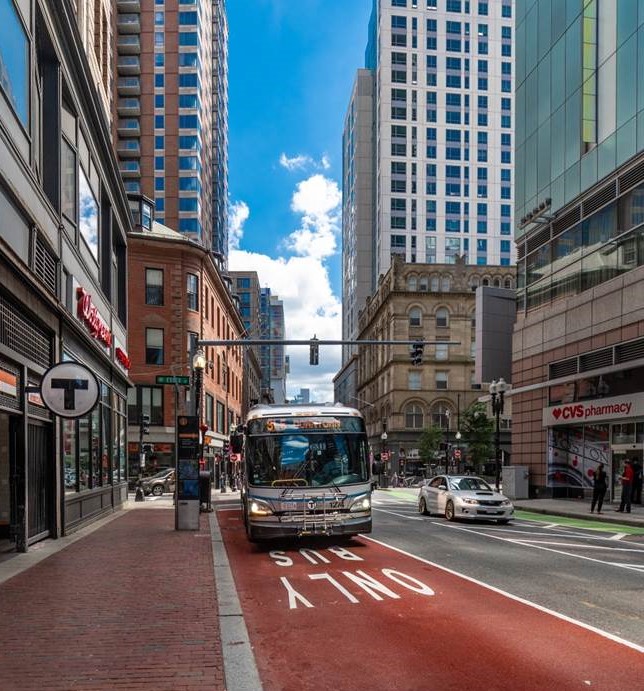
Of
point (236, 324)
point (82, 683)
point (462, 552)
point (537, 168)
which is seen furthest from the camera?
point (236, 324)

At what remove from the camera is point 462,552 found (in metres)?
13.8

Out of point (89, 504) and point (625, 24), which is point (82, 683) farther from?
point (625, 24)

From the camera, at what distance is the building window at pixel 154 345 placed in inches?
1848

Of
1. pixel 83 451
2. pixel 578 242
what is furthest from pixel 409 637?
pixel 578 242

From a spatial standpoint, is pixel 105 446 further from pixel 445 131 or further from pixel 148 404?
pixel 445 131

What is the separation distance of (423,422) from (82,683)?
7478 cm

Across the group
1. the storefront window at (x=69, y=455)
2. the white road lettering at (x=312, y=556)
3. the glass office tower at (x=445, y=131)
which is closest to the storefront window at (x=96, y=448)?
the storefront window at (x=69, y=455)

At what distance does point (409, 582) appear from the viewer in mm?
10312

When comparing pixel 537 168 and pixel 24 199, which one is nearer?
pixel 24 199

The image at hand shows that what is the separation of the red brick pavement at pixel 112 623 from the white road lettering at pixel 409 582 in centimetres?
272

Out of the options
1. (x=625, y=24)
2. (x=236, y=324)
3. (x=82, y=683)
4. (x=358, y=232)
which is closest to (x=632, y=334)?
(x=625, y=24)

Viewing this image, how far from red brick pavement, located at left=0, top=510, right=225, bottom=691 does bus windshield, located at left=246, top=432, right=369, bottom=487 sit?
Answer: 204cm

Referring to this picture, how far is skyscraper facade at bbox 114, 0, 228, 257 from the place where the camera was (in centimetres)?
8394

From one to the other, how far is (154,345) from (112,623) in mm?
40680
